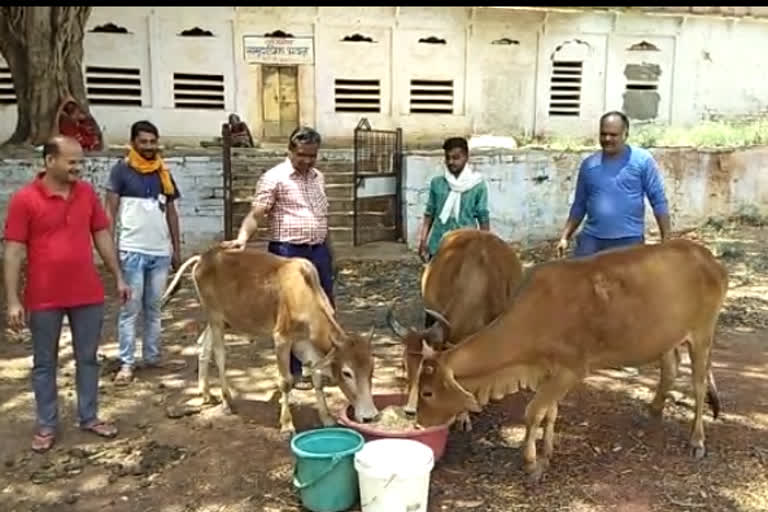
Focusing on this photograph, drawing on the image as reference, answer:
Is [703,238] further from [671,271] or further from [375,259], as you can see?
[671,271]

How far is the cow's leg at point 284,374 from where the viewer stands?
17.1ft

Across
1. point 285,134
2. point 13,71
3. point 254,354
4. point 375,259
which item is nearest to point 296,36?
point 285,134

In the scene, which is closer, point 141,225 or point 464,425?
point 464,425

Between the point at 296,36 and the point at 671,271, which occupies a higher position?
the point at 296,36

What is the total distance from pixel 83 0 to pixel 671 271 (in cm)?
347

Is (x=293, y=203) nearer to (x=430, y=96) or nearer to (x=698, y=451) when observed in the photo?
(x=698, y=451)

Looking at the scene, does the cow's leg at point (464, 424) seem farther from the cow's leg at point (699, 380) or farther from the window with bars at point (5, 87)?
the window with bars at point (5, 87)

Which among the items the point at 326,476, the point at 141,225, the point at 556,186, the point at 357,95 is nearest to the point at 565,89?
the point at 357,95

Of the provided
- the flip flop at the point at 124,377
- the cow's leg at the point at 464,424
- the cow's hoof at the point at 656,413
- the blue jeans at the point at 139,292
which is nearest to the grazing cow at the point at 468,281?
the cow's leg at the point at 464,424

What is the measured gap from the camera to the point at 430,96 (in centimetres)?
1608

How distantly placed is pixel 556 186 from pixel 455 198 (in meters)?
5.63

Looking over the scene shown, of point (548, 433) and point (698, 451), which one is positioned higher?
point (548, 433)

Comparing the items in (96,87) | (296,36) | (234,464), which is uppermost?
(296,36)

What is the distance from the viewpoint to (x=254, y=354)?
22.7 feet
